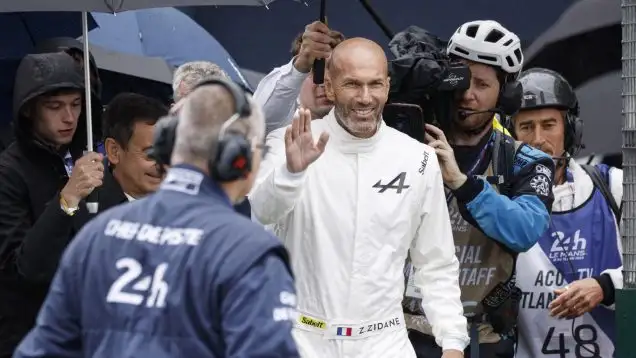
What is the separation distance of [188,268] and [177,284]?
0.05 meters

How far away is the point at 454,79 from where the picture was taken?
22.5 ft

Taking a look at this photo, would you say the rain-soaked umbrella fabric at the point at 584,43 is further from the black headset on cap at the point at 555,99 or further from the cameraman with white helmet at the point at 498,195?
the cameraman with white helmet at the point at 498,195

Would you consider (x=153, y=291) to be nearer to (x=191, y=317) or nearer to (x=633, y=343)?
(x=191, y=317)

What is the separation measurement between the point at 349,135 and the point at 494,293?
1.19 m

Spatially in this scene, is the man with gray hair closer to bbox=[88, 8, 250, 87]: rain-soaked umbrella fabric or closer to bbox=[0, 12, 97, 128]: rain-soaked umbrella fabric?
bbox=[0, 12, 97, 128]: rain-soaked umbrella fabric

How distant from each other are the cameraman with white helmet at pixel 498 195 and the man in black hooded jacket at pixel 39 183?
1.58 m

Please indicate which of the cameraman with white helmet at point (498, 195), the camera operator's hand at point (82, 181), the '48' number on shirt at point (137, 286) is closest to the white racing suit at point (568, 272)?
the cameraman with white helmet at point (498, 195)

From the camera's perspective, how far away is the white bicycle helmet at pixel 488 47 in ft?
23.4

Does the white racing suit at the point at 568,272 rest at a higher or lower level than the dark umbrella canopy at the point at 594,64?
lower

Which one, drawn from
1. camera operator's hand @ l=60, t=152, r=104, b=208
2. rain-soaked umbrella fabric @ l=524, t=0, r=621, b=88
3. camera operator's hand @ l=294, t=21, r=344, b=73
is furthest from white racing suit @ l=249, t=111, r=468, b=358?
rain-soaked umbrella fabric @ l=524, t=0, r=621, b=88

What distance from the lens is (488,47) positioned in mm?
7164

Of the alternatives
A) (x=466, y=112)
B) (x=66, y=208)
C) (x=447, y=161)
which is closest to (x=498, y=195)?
(x=447, y=161)

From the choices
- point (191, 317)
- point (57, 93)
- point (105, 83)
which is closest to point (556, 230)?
point (57, 93)

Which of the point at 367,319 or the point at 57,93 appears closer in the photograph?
the point at 367,319
